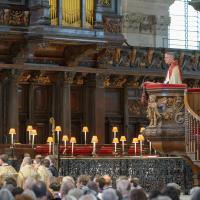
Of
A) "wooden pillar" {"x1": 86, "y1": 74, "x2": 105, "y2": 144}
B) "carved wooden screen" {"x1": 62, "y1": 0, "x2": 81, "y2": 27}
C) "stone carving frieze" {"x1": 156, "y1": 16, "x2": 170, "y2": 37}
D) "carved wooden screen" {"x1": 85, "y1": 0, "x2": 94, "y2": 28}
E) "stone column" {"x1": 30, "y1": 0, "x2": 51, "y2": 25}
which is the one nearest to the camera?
"stone column" {"x1": 30, "y1": 0, "x2": 51, "y2": 25}

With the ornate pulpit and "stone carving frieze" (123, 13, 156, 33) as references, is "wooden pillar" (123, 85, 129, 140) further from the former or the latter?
the ornate pulpit

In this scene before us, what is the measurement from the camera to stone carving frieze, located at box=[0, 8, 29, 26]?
81.1 feet

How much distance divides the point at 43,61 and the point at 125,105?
4.13 metres

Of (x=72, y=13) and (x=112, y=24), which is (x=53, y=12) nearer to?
(x=72, y=13)

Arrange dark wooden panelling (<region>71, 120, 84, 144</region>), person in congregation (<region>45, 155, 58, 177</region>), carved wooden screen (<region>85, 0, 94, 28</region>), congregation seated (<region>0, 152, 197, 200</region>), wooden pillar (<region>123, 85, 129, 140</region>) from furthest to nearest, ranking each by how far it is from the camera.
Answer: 1. wooden pillar (<region>123, 85, 129, 140</region>)
2. dark wooden panelling (<region>71, 120, 84, 144</region>)
3. carved wooden screen (<region>85, 0, 94, 28</region>)
4. person in congregation (<region>45, 155, 58, 177</region>)
5. congregation seated (<region>0, 152, 197, 200</region>)

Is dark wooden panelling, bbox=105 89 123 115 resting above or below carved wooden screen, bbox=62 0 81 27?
below

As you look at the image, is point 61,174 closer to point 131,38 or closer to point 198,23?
point 131,38

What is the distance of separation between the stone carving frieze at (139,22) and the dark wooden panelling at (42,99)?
5786 mm

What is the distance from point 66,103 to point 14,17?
3728 mm

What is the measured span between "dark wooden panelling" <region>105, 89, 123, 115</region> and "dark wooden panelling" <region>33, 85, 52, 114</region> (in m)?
2.48

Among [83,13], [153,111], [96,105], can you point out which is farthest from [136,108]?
[153,111]

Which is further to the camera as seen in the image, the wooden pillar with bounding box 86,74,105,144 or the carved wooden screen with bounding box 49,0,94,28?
the wooden pillar with bounding box 86,74,105,144

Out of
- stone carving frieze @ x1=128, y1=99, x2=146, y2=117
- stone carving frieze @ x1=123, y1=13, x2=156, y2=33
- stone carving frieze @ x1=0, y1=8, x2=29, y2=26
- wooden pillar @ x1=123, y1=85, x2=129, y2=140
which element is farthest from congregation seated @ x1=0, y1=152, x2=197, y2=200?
stone carving frieze @ x1=123, y1=13, x2=156, y2=33

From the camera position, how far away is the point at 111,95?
96.9 ft
